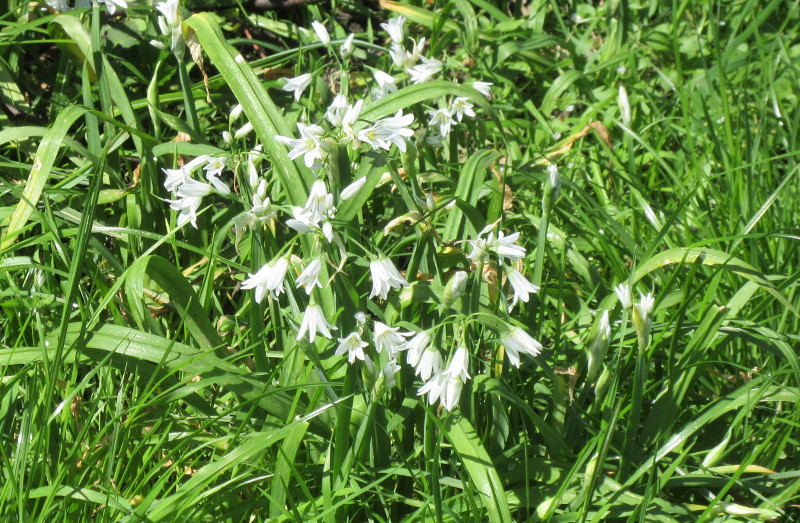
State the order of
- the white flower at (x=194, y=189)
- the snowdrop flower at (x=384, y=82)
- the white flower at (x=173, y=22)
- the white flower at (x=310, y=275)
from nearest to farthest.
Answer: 1. the white flower at (x=310, y=275)
2. the white flower at (x=194, y=189)
3. the white flower at (x=173, y=22)
4. the snowdrop flower at (x=384, y=82)

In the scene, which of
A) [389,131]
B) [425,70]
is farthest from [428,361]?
[425,70]

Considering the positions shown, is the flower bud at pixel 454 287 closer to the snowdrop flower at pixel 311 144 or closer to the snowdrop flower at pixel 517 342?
the snowdrop flower at pixel 517 342

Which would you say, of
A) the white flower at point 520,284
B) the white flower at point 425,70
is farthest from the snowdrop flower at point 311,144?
the white flower at point 425,70

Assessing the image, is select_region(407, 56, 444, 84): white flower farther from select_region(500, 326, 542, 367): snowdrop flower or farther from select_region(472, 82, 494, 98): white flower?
select_region(500, 326, 542, 367): snowdrop flower

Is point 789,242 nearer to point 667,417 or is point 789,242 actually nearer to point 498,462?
point 667,417

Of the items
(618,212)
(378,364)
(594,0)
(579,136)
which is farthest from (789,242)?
(594,0)

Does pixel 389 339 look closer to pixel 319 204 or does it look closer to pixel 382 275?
pixel 382 275
